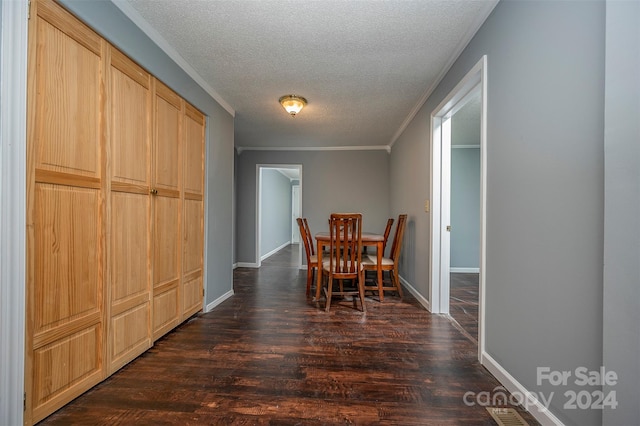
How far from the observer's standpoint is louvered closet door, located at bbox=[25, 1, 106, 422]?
3.96ft

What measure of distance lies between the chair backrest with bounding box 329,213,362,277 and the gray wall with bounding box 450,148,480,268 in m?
2.81

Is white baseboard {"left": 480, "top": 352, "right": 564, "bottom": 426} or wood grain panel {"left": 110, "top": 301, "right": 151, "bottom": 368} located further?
wood grain panel {"left": 110, "top": 301, "right": 151, "bottom": 368}

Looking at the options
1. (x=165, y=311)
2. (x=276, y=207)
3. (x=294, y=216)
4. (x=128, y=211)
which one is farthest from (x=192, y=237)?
(x=294, y=216)

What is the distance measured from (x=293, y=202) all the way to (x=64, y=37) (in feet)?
30.0

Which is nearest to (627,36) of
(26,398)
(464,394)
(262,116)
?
(464,394)

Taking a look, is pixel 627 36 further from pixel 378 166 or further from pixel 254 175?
pixel 254 175

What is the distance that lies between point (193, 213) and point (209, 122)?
98 centimetres

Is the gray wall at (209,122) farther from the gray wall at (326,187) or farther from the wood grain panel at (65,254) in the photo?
the gray wall at (326,187)

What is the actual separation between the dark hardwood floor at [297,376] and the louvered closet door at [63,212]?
22 cm

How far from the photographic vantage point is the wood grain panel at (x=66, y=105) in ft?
4.05

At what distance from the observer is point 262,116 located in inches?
143

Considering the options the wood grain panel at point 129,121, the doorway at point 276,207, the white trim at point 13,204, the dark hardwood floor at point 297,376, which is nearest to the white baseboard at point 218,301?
the dark hardwood floor at point 297,376

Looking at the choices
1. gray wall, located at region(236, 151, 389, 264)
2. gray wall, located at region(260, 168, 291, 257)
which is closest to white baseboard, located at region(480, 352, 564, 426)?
gray wall, located at region(236, 151, 389, 264)

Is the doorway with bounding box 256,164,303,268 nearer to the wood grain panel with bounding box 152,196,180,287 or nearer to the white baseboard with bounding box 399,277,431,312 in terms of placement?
the white baseboard with bounding box 399,277,431,312
